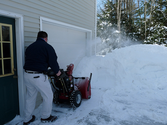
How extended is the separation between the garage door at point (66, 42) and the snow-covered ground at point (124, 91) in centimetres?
62

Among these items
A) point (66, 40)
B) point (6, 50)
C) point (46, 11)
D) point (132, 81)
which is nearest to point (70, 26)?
point (66, 40)

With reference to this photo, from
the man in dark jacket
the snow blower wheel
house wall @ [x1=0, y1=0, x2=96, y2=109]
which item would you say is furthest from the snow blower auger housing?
house wall @ [x1=0, y1=0, x2=96, y2=109]

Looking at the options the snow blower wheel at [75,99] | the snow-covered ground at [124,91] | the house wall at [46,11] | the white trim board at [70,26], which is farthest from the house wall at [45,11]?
the snow-covered ground at [124,91]

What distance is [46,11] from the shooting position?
4480 millimetres

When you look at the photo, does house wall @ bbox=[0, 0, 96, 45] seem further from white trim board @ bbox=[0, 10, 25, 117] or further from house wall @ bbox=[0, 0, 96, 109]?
white trim board @ bbox=[0, 10, 25, 117]

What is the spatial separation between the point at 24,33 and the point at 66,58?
9.39ft

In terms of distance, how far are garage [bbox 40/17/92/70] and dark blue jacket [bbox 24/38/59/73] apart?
5.06 feet

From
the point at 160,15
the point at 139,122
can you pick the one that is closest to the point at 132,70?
the point at 139,122

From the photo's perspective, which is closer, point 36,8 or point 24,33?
point 24,33

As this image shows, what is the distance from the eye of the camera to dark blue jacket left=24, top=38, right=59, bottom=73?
3.02 m

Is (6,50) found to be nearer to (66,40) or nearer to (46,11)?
(46,11)

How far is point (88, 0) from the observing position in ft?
25.2

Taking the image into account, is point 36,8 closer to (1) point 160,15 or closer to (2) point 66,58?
(2) point 66,58

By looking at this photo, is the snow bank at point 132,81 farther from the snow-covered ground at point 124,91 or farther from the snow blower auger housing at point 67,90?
the snow blower auger housing at point 67,90
